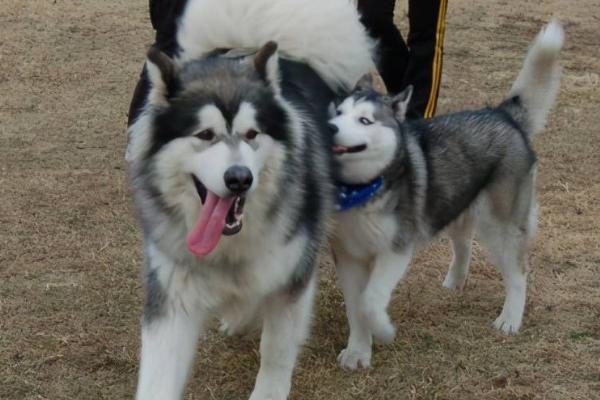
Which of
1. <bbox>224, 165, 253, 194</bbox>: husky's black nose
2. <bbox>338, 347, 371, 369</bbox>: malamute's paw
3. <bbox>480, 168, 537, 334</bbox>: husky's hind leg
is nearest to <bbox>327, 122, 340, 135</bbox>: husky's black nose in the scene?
<bbox>224, 165, 253, 194</bbox>: husky's black nose

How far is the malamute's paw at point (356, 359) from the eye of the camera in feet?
10.6

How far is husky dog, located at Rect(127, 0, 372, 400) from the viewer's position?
2406mm

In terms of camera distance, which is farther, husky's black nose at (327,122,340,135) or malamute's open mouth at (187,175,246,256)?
husky's black nose at (327,122,340,135)

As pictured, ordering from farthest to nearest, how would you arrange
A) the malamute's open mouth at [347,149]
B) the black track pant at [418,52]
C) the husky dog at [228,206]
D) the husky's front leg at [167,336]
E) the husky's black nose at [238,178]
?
the black track pant at [418,52] < the malamute's open mouth at [347,149] < the husky's front leg at [167,336] < the husky dog at [228,206] < the husky's black nose at [238,178]

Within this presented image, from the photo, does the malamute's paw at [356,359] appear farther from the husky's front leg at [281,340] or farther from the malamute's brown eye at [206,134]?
the malamute's brown eye at [206,134]

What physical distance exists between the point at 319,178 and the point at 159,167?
1.76ft

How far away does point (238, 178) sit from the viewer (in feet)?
7.50

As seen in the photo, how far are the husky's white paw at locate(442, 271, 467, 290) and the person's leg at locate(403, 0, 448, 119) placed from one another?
0.98 metres

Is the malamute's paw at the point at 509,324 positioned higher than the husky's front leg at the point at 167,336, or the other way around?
the husky's front leg at the point at 167,336

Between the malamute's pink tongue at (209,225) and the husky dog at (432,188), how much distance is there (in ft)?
2.17

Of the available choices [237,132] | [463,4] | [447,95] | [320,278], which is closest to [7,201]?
[320,278]

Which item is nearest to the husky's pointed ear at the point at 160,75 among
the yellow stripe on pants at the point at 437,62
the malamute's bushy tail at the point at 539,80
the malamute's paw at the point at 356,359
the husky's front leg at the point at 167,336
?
the husky's front leg at the point at 167,336

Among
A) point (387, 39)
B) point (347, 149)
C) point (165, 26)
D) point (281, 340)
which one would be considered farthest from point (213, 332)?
point (387, 39)

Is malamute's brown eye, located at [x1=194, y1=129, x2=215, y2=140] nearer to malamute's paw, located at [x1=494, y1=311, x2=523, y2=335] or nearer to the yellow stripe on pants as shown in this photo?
malamute's paw, located at [x1=494, y1=311, x2=523, y2=335]
